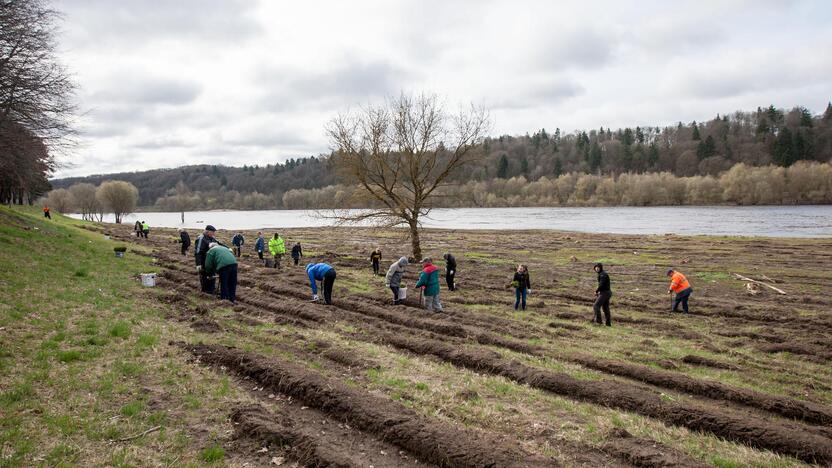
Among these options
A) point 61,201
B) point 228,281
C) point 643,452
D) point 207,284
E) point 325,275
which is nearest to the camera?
point 643,452

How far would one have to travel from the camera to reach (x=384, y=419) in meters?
6.49

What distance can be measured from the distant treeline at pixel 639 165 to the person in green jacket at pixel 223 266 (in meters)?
71.1

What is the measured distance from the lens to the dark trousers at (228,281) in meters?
13.9

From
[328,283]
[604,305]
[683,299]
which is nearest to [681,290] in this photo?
[683,299]

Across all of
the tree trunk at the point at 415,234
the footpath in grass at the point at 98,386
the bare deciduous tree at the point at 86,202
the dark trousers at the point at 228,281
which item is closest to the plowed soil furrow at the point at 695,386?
the dark trousers at the point at 228,281

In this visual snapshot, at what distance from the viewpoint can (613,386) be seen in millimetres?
8320

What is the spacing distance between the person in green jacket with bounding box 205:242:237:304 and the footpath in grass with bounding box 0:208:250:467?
1.83 meters

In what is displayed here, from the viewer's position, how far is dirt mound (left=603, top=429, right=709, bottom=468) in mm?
5727

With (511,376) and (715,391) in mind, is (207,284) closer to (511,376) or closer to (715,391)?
(511,376)

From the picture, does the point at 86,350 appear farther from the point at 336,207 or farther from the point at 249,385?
the point at 336,207

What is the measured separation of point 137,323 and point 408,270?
15384 mm

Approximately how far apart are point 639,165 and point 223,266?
152 metres

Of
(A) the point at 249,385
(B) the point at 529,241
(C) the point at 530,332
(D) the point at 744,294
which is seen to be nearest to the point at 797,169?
(B) the point at 529,241

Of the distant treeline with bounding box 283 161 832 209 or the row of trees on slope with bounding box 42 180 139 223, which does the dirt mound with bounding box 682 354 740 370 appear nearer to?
the distant treeline with bounding box 283 161 832 209
